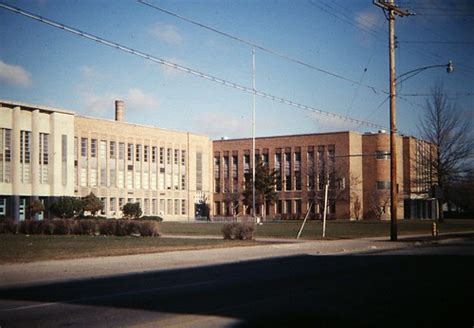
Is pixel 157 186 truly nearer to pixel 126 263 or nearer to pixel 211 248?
pixel 211 248

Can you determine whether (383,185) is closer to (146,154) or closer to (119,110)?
(146,154)

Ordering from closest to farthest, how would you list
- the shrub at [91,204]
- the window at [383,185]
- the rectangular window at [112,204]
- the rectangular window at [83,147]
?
the shrub at [91,204], the rectangular window at [83,147], the rectangular window at [112,204], the window at [383,185]

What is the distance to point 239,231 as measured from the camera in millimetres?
35000

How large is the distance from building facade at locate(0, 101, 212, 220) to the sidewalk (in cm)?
4006

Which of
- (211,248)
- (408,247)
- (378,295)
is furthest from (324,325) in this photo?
(408,247)

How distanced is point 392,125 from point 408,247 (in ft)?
21.5

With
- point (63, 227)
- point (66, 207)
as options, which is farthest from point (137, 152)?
point (63, 227)

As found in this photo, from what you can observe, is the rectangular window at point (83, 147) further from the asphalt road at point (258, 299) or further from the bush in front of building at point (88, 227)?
the asphalt road at point (258, 299)

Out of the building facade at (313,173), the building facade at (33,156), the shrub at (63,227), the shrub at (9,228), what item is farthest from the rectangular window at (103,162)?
the shrub at (63,227)

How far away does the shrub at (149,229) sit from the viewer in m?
37.8

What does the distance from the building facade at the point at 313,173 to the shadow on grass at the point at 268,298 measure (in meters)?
64.8

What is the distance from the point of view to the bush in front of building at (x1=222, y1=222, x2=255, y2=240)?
34.7 metres

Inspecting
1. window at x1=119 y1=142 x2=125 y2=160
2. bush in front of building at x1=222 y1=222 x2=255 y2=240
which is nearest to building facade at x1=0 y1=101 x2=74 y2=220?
window at x1=119 y1=142 x2=125 y2=160

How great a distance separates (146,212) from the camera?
84.6m
